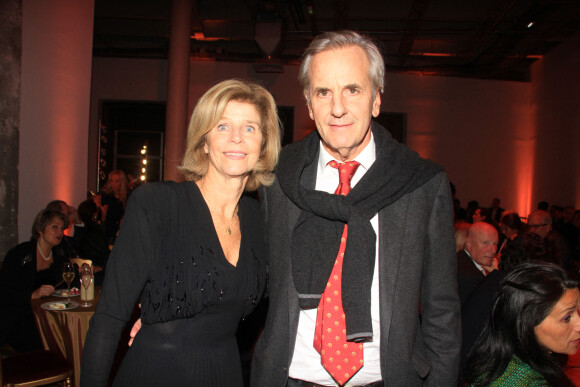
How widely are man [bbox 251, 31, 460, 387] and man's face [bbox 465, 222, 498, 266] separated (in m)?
2.75

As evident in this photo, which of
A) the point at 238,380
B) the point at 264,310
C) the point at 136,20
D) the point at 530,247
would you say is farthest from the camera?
the point at 136,20

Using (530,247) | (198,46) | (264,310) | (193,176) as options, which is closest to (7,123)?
(264,310)

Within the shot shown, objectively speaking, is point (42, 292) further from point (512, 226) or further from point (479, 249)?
point (512, 226)

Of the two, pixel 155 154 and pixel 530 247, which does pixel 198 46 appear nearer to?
pixel 155 154

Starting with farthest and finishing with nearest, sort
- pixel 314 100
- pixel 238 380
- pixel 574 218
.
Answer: pixel 574 218 → pixel 238 380 → pixel 314 100

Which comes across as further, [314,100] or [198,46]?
[198,46]

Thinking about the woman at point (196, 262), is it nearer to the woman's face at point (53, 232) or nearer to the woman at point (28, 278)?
the woman at point (28, 278)

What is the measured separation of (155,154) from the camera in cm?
1234

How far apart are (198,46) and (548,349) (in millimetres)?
12043

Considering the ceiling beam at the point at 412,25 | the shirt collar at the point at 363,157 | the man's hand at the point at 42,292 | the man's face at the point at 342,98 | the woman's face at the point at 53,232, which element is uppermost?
the ceiling beam at the point at 412,25

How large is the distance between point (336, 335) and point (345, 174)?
21.4 inches

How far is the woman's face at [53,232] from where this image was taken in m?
4.01

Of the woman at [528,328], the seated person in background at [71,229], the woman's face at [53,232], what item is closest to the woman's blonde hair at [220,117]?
the woman at [528,328]

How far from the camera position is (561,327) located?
6.70 feet
